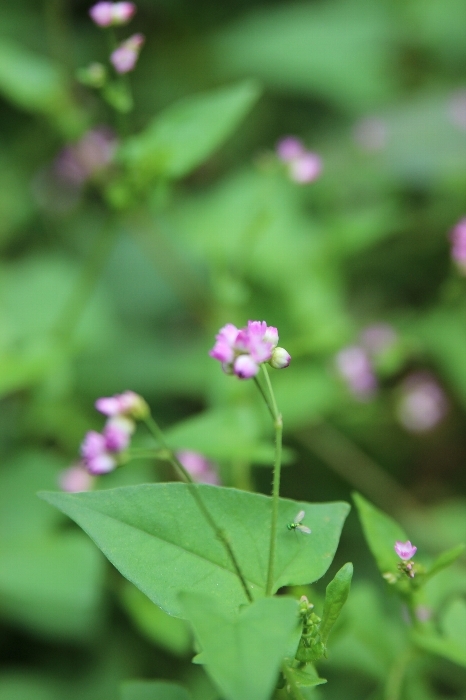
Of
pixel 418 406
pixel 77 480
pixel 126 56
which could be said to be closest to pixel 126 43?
pixel 126 56

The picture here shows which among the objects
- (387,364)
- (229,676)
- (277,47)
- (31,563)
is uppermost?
(277,47)

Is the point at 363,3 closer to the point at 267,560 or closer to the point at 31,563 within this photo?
the point at 31,563

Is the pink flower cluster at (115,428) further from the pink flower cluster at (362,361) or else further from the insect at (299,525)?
the pink flower cluster at (362,361)

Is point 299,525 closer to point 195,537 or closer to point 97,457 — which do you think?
point 195,537

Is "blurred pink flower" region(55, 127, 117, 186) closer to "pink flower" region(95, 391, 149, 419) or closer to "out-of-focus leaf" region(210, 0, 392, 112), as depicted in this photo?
"out-of-focus leaf" region(210, 0, 392, 112)

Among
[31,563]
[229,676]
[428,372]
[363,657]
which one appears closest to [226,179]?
[428,372]

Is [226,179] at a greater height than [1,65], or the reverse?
[226,179]
